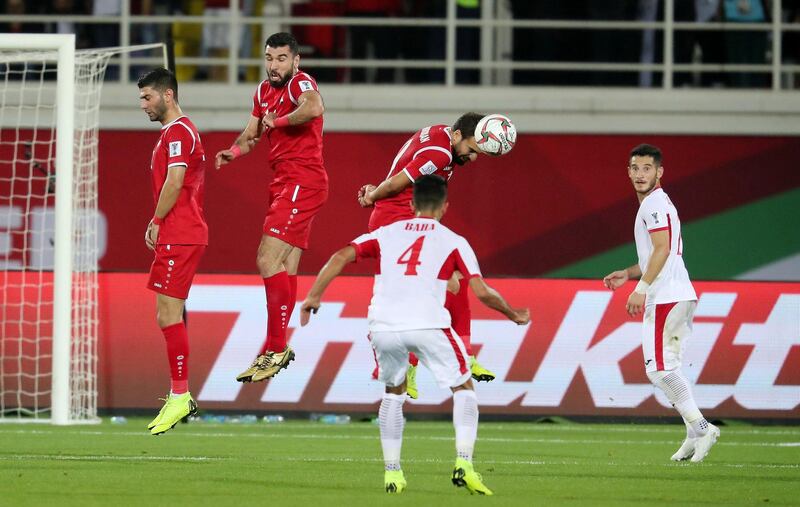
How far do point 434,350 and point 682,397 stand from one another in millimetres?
3272

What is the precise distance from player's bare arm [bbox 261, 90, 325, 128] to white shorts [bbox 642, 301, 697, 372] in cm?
290

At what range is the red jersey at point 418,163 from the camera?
10336 mm

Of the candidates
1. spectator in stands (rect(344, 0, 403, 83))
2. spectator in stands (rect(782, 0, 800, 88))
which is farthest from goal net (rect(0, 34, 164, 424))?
spectator in stands (rect(782, 0, 800, 88))

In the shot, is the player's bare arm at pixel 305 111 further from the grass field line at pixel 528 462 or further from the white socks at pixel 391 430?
the white socks at pixel 391 430

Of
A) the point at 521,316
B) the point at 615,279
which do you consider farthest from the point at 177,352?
the point at 521,316

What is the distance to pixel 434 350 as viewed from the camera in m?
8.56

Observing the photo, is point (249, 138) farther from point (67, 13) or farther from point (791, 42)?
point (791, 42)

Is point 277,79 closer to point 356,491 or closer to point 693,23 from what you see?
point 356,491

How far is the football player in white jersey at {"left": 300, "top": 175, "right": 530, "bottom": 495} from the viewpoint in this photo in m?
8.54

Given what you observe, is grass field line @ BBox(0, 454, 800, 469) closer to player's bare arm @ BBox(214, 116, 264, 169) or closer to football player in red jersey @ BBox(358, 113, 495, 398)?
football player in red jersey @ BBox(358, 113, 495, 398)

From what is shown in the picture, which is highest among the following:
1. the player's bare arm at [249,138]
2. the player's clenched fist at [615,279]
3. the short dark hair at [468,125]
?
the short dark hair at [468,125]

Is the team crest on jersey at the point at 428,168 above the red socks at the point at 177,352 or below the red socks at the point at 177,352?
above

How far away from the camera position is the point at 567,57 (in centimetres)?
2134

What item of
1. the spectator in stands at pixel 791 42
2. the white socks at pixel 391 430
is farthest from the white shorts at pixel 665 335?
the spectator in stands at pixel 791 42
